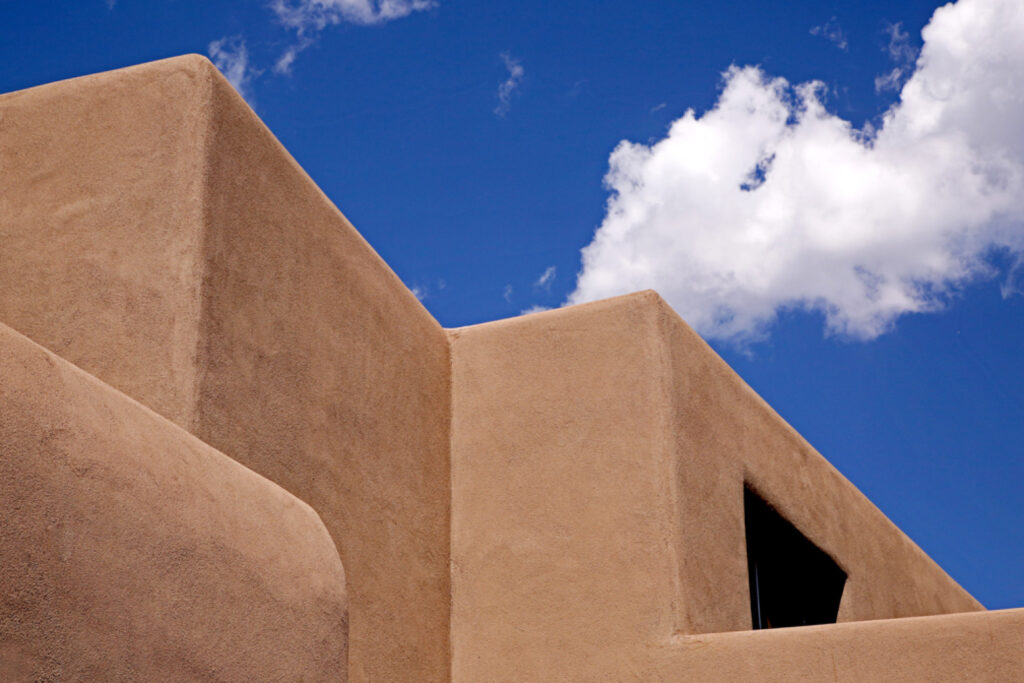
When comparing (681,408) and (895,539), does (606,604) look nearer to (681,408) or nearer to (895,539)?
(681,408)

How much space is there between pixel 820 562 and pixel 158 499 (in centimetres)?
729

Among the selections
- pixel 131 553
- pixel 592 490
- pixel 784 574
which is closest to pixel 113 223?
pixel 131 553

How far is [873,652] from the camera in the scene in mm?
5836

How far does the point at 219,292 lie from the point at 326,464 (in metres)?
1.24

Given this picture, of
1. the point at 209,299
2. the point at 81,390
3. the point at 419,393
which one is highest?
Answer: the point at 419,393

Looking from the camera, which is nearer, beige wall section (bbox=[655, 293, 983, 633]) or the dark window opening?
beige wall section (bbox=[655, 293, 983, 633])

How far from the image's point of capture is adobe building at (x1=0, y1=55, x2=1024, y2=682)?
3.11 metres

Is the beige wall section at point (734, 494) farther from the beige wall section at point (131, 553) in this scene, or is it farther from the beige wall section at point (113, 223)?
the beige wall section at point (131, 553)

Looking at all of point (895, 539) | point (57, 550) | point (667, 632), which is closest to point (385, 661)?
point (667, 632)

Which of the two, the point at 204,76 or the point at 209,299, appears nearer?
the point at 209,299

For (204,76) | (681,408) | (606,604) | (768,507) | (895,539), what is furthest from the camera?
(895,539)

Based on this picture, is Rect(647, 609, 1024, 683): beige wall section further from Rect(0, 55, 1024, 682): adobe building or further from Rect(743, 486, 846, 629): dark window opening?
Rect(743, 486, 846, 629): dark window opening

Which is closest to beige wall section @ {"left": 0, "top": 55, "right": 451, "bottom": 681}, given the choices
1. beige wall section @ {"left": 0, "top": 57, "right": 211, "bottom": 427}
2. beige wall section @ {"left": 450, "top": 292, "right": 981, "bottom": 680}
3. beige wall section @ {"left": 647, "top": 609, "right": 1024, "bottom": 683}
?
beige wall section @ {"left": 0, "top": 57, "right": 211, "bottom": 427}

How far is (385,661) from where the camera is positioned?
6.41m
